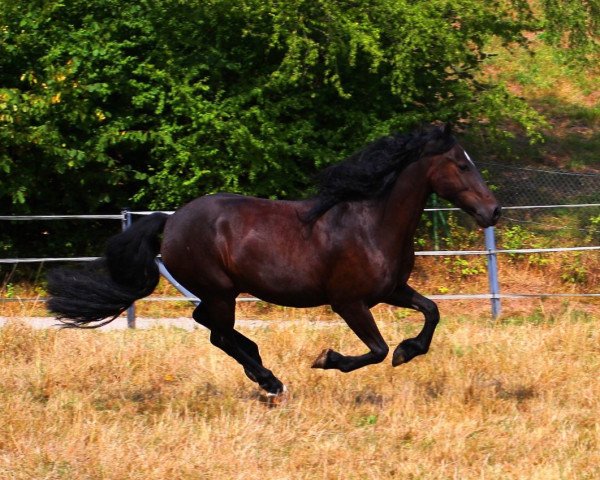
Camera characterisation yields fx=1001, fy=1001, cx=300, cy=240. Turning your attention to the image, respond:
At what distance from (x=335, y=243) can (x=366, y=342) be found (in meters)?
0.72

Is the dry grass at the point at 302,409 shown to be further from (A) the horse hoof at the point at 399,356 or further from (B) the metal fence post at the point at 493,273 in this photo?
(B) the metal fence post at the point at 493,273

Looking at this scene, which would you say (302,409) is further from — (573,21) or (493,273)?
(573,21)

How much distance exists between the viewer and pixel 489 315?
40.5ft

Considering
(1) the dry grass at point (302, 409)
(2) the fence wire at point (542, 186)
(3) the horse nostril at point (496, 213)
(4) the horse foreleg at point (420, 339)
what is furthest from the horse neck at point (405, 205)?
(2) the fence wire at point (542, 186)

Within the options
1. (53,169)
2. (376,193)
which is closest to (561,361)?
(376,193)

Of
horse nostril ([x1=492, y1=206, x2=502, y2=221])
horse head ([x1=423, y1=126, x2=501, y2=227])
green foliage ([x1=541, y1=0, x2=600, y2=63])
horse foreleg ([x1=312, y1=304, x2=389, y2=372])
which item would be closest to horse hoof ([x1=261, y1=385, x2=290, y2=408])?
horse foreleg ([x1=312, y1=304, x2=389, y2=372])

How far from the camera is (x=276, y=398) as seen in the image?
285 inches

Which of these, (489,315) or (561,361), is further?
(489,315)

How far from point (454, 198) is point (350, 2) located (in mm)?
6458

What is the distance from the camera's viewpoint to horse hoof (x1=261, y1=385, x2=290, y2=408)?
7.20m

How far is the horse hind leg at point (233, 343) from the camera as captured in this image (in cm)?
733

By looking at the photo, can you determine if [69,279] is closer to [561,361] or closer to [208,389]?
[208,389]

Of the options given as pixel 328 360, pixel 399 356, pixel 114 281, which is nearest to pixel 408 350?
pixel 399 356

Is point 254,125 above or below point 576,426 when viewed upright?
above
